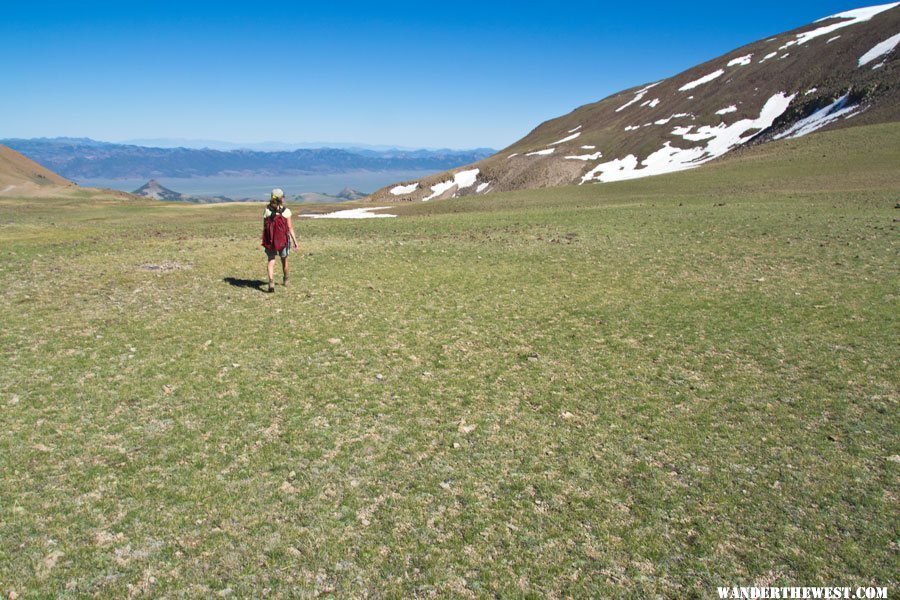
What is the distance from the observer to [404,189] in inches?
4754

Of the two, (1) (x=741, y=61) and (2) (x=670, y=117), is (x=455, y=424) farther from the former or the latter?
(1) (x=741, y=61)

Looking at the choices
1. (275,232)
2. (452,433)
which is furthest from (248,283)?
(452,433)

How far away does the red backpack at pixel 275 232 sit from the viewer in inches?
675

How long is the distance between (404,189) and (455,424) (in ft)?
380

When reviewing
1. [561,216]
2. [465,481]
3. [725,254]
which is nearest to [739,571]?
[465,481]

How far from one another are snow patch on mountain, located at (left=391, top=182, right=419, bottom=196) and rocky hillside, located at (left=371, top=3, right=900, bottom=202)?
0.25 meters

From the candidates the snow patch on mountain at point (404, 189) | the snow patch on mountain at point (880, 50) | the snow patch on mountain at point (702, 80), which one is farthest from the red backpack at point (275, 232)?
the snow patch on mountain at point (702, 80)

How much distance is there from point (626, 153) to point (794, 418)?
112m

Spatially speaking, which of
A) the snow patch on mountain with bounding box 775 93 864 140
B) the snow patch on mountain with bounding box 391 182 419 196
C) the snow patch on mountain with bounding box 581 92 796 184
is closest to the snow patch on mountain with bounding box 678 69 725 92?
the snow patch on mountain with bounding box 581 92 796 184

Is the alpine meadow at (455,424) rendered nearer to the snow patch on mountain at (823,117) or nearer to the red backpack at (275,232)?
the red backpack at (275,232)

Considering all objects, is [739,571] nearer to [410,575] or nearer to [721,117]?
[410,575]

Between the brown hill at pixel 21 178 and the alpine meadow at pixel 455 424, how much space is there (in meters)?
118

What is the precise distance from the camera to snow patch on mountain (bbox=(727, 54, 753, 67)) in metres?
141

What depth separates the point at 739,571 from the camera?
5.97 metres
